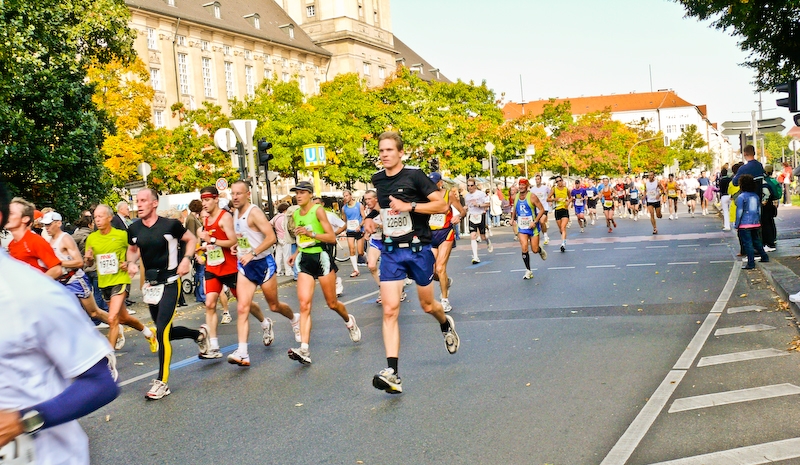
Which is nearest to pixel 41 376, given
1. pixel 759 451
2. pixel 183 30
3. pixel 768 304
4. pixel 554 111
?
pixel 759 451

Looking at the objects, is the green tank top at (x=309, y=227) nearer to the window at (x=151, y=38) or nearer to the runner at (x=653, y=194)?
the runner at (x=653, y=194)

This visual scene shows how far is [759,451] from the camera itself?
187 inches

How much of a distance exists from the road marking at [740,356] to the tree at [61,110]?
17.3 m

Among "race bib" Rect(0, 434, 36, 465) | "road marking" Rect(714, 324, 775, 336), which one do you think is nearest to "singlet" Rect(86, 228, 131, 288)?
"road marking" Rect(714, 324, 775, 336)

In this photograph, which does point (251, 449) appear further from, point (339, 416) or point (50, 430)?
point (50, 430)

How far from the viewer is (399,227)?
6.86m

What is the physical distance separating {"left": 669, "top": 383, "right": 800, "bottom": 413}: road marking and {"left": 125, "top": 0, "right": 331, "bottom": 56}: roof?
55.7m

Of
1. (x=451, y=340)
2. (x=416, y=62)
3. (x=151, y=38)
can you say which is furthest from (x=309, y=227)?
(x=416, y=62)

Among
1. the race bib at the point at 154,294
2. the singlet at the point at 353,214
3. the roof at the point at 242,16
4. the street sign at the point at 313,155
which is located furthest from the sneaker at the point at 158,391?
the roof at the point at 242,16

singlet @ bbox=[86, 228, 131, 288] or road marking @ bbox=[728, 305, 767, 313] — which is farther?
road marking @ bbox=[728, 305, 767, 313]

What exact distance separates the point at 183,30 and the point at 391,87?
804 inches

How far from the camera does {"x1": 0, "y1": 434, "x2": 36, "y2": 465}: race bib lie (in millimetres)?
2025

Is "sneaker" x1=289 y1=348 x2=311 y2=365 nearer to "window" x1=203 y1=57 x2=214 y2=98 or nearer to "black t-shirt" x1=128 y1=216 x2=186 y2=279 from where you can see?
"black t-shirt" x1=128 y1=216 x2=186 y2=279

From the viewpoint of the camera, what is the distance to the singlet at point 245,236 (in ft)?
28.7
